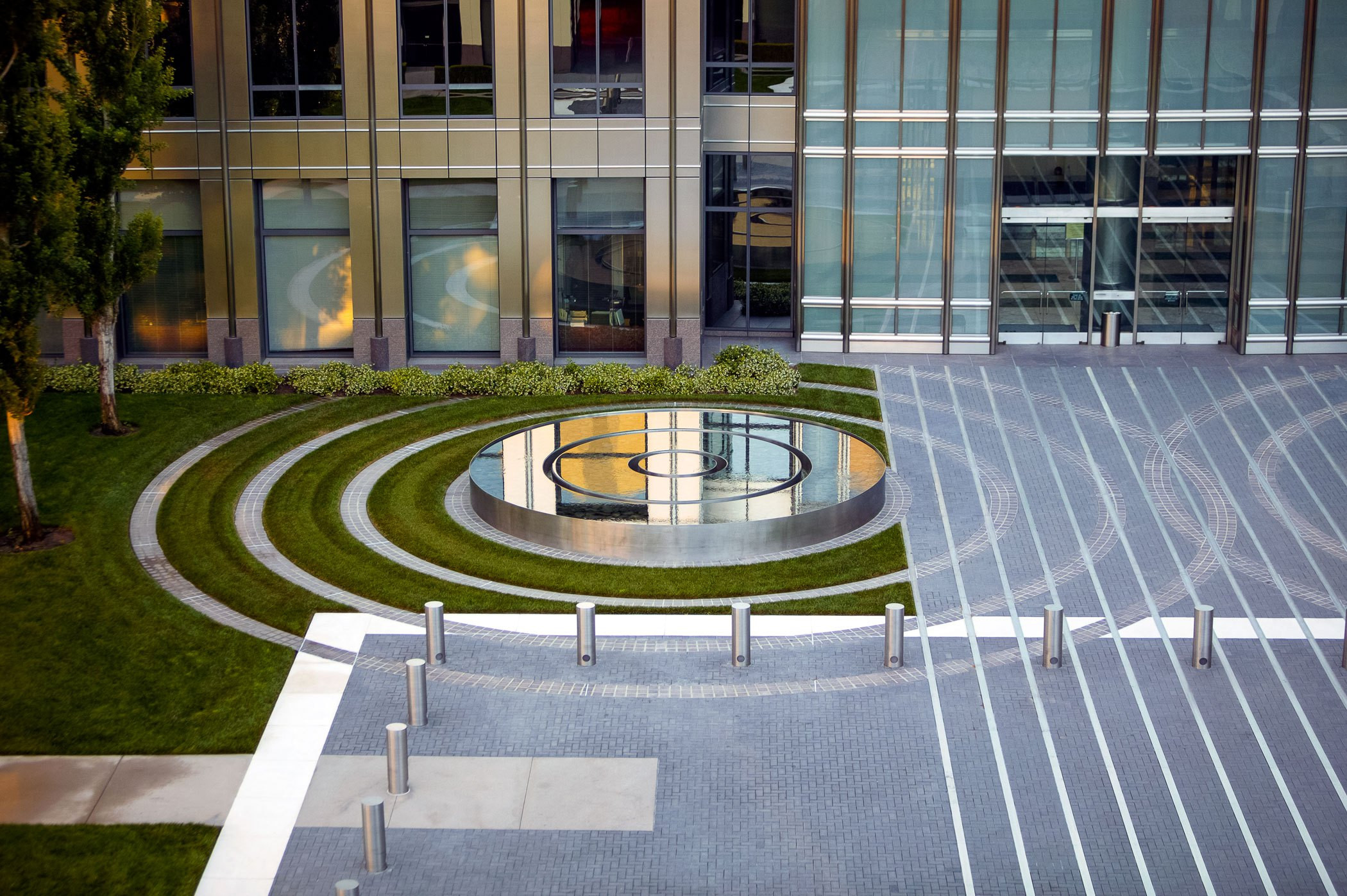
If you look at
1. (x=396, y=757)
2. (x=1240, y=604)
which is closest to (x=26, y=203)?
(x=396, y=757)

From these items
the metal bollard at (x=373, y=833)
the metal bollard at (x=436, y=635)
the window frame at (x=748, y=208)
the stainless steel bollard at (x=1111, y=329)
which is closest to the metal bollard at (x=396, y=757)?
the metal bollard at (x=373, y=833)

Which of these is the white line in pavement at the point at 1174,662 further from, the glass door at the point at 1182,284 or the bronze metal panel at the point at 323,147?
the bronze metal panel at the point at 323,147

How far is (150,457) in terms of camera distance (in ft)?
75.9

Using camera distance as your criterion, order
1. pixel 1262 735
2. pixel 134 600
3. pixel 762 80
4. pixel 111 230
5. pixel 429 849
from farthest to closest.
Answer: pixel 762 80
pixel 111 230
pixel 134 600
pixel 1262 735
pixel 429 849

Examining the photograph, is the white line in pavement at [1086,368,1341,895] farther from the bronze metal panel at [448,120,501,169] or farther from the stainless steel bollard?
the bronze metal panel at [448,120,501,169]

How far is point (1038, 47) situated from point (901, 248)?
4692 mm

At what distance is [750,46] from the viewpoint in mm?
29562

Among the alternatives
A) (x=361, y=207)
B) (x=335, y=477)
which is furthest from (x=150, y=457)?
(x=361, y=207)

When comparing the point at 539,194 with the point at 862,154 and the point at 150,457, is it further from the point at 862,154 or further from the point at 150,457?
the point at 150,457

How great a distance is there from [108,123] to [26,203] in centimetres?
→ 361

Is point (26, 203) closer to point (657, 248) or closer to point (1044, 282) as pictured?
point (657, 248)

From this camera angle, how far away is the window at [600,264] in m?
28.7

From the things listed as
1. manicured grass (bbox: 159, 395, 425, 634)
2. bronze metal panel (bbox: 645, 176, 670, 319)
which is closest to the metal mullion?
bronze metal panel (bbox: 645, 176, 670, 319)

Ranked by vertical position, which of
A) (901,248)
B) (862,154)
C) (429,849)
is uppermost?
(862,154)
